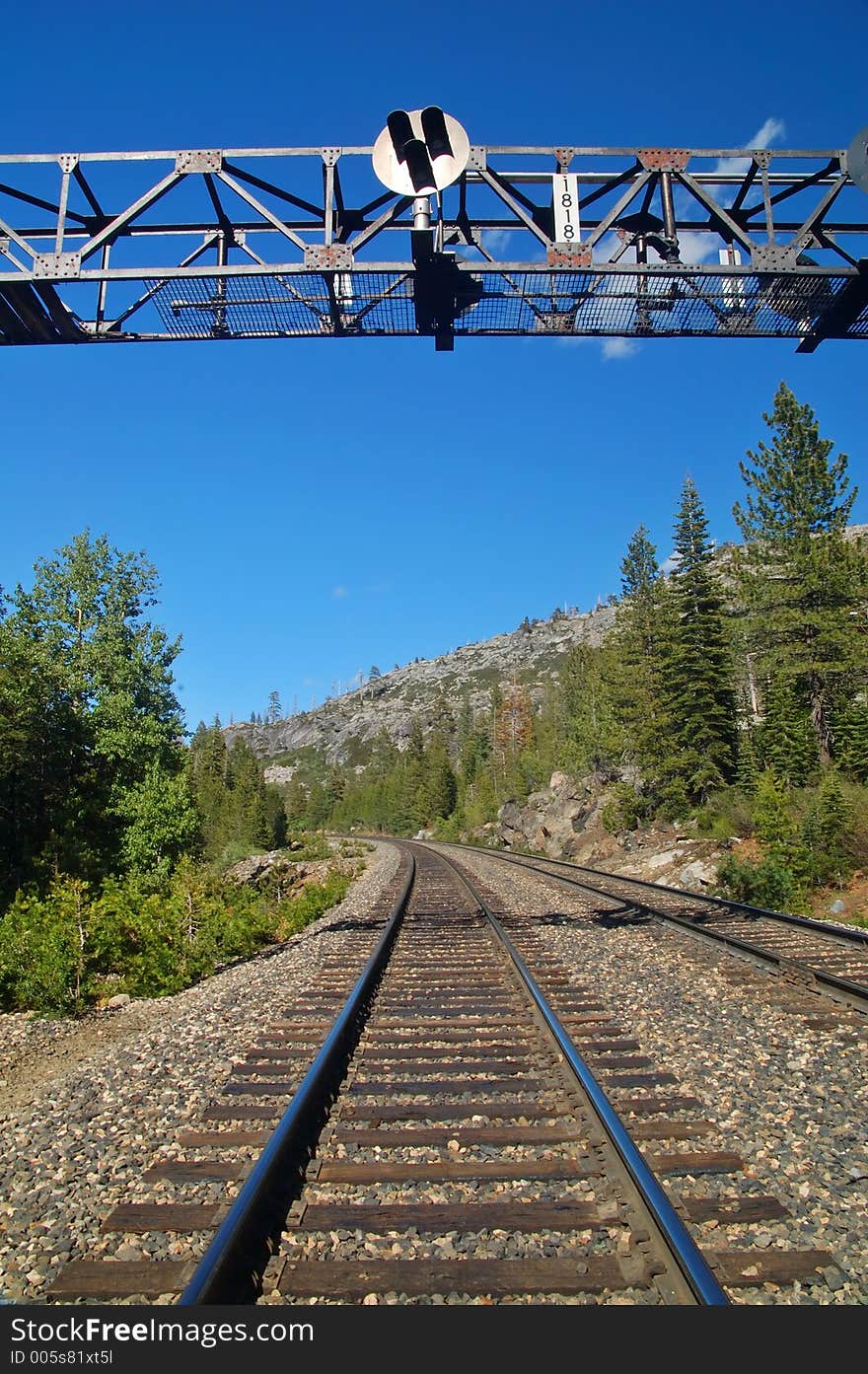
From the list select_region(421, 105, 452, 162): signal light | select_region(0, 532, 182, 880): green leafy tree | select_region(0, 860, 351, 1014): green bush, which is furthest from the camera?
select_region(0, 532, 182, 880): green leafy tree

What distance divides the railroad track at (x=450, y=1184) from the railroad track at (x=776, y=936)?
8.82 feet

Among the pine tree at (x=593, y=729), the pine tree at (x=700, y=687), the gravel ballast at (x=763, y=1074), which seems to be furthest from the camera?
the pine tree at (x=593, y=729)

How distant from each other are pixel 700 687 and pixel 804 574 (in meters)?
6.03

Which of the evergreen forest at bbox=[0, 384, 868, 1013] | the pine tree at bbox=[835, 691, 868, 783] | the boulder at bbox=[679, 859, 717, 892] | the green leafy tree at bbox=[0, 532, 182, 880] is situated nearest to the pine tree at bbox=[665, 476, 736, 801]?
the evergreen forest at bbox=[0, 384, 868, 1013]

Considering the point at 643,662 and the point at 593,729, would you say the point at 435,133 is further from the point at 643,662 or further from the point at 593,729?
the point at 593,729

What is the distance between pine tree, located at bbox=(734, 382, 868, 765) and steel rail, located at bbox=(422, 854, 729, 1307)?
70.7 ft

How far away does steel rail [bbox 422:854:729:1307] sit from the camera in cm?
273

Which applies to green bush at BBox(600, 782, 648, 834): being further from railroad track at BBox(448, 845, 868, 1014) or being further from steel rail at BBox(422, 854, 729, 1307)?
steel rail at BBox(422, 854, 729, 1307)

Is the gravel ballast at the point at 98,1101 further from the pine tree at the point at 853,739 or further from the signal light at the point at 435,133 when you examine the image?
the pine tree at the point at 853,739

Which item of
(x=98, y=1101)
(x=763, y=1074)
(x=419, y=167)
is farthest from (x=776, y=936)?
(x=419, y=167)

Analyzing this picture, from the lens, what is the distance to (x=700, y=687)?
29078 millimetres

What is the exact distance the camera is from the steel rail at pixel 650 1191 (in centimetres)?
273

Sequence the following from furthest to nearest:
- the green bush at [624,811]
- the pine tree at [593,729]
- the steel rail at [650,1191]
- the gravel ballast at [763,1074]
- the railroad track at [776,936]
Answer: the pine tree at [593,729] → the green bush at [624,811] → the railroad track at [776,936] → the gravel ballast at [763,1074] → the steel rail at [650,1191]

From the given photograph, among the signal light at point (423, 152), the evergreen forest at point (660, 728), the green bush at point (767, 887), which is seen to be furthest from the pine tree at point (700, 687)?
the signal light at point (423, 152)
